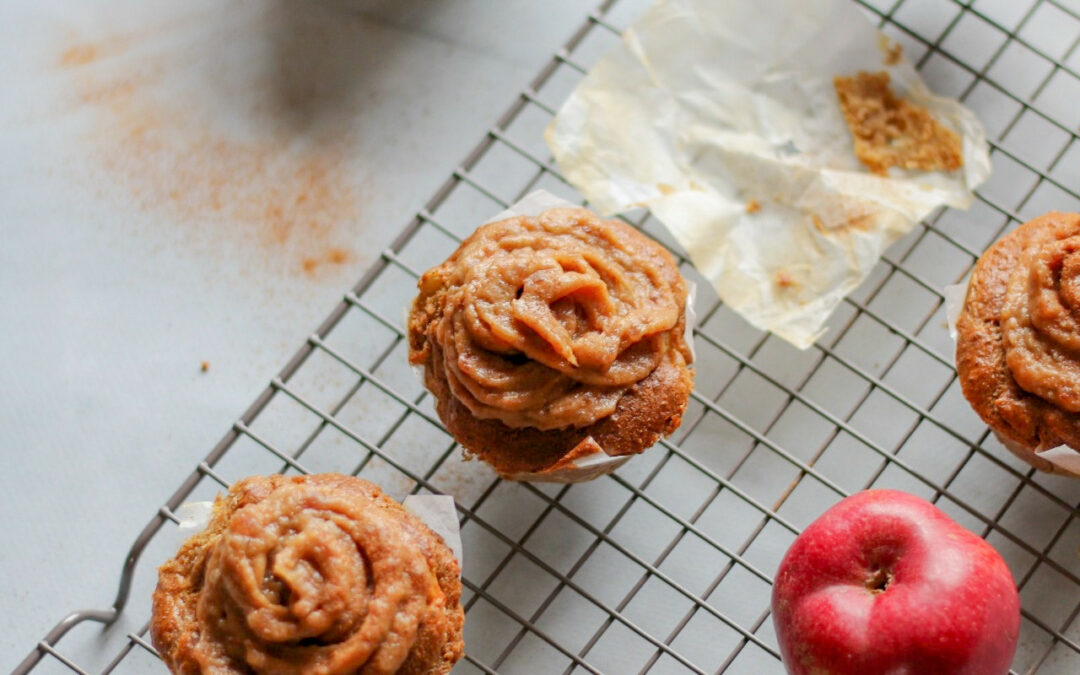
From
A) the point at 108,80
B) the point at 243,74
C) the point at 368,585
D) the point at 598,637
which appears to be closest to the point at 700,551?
the point at 598,637

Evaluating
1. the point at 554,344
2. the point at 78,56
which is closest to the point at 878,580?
the point at 554,344

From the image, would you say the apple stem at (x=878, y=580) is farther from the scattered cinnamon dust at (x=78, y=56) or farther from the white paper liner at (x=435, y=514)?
the scattered cinnamon dust at (x=78, y=56)

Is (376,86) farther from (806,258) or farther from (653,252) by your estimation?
(806,258)

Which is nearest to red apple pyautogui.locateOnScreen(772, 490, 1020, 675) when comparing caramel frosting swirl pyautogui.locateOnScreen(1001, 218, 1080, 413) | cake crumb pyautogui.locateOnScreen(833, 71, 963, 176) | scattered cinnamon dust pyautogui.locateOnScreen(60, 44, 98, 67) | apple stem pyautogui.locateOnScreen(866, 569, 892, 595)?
apple stem pyautogui.locateOnScreen(866, 569, 892, 595)

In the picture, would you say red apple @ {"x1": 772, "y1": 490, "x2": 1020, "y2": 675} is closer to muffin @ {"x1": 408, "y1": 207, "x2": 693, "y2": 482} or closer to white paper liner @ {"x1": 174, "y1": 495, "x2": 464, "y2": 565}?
muffin @ {"x1": 408, "y1": 207, "x2": 693, "y2": 482}

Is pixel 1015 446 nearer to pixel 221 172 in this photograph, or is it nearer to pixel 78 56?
pixel 221 172

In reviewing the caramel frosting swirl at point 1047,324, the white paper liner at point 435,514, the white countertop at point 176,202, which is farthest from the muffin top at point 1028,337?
the white countertop at point 176,202
